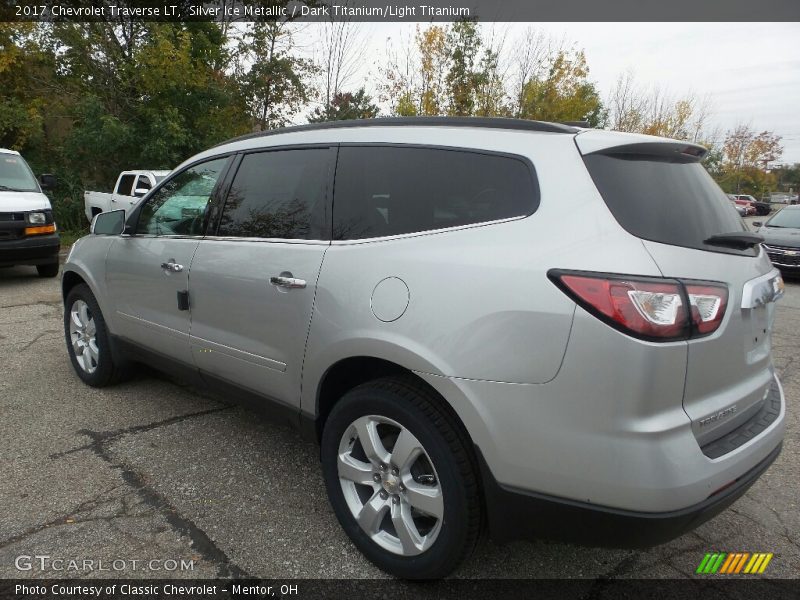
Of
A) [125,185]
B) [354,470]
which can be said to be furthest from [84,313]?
[125,185]

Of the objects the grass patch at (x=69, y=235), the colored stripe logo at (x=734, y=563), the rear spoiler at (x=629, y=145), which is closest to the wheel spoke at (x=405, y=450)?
the rear spoiler at (x=629, y=145)

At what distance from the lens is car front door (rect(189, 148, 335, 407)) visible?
2.50m

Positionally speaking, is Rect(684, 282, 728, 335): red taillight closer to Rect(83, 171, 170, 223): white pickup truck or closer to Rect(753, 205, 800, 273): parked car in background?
Rect(753, 205, 800, 273): parked car in background

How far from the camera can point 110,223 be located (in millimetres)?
3783

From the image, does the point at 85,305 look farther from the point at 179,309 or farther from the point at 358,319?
the point at 358,319

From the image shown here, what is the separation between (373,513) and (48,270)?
8.63 m

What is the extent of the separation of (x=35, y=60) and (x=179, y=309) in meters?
16.6

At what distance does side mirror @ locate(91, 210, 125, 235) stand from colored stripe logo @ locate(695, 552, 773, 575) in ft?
12.2

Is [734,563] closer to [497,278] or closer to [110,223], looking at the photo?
[497,278]

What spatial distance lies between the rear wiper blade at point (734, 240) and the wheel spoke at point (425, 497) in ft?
4.24

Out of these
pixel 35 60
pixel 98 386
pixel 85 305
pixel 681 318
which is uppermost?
pixel 35 60

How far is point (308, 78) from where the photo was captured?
17.5 meters

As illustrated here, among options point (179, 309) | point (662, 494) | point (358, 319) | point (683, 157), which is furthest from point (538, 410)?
point (179, 309)

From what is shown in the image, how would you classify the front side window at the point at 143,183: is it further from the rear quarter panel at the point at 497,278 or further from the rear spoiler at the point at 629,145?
the rear spoiler at the point at 629,145
